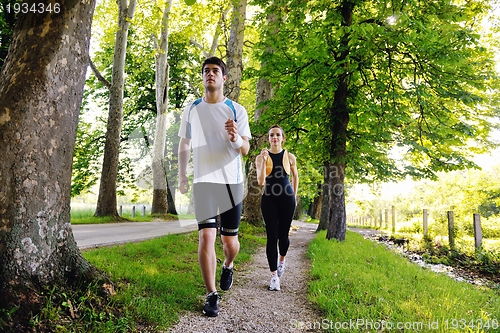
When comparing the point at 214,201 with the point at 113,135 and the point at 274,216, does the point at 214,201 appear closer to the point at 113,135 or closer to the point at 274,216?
the point at 274,216

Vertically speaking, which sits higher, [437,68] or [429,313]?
[437,68]

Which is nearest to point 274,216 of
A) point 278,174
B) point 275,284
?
point 278,174

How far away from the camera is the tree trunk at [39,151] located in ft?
8.25

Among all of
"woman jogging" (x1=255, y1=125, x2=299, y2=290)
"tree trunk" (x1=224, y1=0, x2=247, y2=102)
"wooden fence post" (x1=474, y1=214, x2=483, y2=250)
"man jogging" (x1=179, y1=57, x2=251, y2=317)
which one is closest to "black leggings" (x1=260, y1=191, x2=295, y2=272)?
"woman jogging" (x1=255, y1=125, x2=299, y2=290)

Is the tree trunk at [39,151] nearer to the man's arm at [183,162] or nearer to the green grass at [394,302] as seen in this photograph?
the man's arm at [183,162]

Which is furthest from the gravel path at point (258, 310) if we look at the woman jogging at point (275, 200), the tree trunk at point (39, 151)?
the tree trunk at point (39, 151)

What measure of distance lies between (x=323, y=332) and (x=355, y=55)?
6.25 m

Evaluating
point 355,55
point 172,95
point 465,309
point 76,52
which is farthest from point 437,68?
point 172,95

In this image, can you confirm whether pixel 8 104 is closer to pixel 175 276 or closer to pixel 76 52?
pixel 76 52

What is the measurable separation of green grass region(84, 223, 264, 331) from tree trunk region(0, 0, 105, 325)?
1.70ft

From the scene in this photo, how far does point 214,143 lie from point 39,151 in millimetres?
1442

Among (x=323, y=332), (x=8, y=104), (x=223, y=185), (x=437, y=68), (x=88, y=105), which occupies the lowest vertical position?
(x=323, y=332)

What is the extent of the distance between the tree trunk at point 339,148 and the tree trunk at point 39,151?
698cm

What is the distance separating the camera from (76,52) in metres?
3.04
